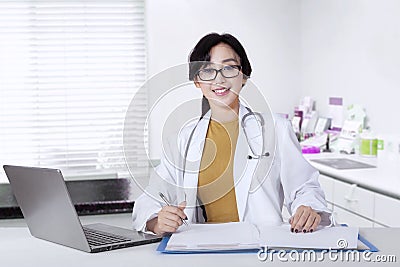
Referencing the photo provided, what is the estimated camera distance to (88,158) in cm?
427

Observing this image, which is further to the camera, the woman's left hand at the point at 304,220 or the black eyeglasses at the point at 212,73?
the black eyeglasses at the point at 212,73

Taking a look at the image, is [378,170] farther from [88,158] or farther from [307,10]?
[88,158]

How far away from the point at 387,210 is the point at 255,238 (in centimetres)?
131

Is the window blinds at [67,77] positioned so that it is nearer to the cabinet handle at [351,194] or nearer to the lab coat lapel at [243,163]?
the cabinet handle at [351,194]

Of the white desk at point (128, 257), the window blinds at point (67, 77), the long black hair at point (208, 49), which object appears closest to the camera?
the white desk at point (128, 257)

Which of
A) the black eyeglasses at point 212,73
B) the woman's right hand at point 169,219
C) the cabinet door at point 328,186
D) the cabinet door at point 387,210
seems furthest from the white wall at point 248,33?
the woman's right hand at point 169,219

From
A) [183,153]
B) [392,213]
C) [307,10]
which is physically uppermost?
[307,10]

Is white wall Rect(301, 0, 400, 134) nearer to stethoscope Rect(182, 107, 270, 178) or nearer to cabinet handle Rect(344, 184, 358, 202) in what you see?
cabinet handle Rect(344, 184, 358, 202)

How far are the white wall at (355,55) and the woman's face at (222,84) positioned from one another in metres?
1.85

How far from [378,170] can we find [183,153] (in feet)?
5.27

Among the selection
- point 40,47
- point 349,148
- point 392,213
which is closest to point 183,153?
point 392,213

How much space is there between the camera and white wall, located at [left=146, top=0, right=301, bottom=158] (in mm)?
4203

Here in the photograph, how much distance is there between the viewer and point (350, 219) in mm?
2910

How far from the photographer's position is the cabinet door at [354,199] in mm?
2756
